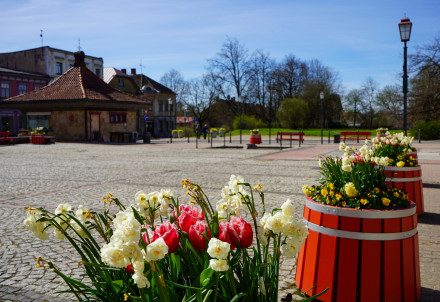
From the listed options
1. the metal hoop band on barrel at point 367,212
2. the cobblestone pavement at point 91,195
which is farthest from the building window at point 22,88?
the metal hoop band on barrel at point 367,212

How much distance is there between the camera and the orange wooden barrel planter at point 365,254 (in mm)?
2947

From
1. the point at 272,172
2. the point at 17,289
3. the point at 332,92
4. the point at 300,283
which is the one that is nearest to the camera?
the point at 300,283

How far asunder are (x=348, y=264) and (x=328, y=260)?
5.7 inches

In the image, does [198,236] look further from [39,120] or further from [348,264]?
[39,120]

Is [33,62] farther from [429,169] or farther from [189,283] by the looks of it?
[189,283]

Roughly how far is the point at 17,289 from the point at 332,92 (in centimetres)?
6370

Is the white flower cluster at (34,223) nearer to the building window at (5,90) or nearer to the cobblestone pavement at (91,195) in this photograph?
the cobblestone pavement at (91,195)

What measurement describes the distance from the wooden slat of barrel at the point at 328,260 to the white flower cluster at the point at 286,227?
1.13 m

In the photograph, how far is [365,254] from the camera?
2.95 metres

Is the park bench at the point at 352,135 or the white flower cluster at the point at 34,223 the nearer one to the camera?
the white flower cluster at the point at 34,223

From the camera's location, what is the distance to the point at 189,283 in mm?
2131

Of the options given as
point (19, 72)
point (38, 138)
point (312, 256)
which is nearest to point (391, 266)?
point (312, 256)

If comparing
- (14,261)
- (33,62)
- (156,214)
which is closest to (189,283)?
(156,214)

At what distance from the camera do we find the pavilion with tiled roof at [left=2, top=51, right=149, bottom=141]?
1389 inches
